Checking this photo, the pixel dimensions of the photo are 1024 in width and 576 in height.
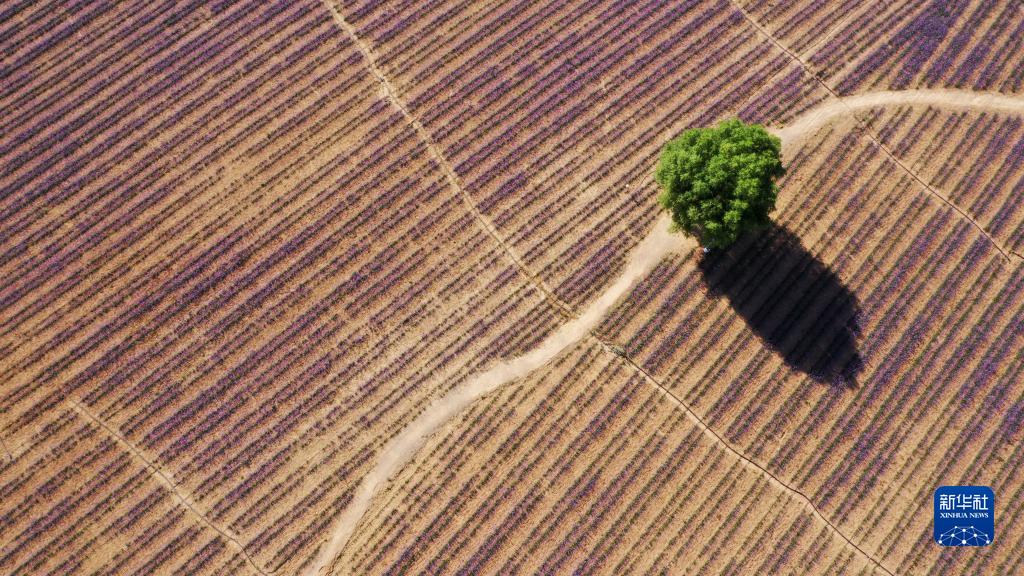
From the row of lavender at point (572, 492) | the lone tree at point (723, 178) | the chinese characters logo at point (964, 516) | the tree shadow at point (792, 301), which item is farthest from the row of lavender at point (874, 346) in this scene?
the lone tree at point (723, 178)

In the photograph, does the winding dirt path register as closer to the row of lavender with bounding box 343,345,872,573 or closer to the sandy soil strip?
the row of lavender with bounding box 343,345,872,573

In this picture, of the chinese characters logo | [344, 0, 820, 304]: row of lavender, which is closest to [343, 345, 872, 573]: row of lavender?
the chinese characters logo

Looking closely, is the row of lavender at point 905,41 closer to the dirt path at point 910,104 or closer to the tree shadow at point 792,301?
the dirt path at point 910,104

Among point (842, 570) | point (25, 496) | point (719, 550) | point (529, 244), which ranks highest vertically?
point (25, 496)

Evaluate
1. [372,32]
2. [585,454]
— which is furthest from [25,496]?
[372,32]

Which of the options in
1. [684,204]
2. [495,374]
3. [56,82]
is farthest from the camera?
[56,82]

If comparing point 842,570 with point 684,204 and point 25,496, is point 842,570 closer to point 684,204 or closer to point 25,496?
point 684,204
